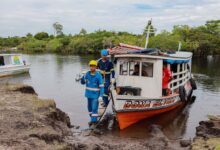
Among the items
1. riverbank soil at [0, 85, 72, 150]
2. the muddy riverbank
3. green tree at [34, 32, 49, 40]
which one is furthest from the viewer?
green tree at [34, 32, 49, 40]

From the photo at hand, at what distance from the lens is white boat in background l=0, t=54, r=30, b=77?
29906 millimetres

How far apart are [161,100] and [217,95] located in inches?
350

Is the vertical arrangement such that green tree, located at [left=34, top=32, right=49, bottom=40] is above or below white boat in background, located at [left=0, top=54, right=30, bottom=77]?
above

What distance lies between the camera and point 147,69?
532 inches

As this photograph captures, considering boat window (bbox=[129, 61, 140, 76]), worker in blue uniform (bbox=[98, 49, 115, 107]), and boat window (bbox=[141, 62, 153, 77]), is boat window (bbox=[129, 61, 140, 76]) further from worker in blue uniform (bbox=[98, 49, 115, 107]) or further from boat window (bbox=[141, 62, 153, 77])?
worker in blue uniform (bbox=[98, 49, 115, 107])

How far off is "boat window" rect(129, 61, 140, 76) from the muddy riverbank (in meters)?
2.12

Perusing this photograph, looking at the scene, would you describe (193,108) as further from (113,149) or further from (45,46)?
(45,46)

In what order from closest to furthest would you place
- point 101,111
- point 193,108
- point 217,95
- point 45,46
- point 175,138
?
point 175,138 < point 101,111 < point 193,108 < point 217,95 < point 45,46

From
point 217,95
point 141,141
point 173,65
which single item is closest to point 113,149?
point 141,141

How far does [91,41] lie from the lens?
78312 mm

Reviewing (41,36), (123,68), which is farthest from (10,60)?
(41,36)

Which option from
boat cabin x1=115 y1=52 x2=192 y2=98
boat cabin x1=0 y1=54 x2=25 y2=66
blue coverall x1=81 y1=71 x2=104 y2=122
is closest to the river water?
blue coverall x1=81 y1=71 x2=104 y2=122

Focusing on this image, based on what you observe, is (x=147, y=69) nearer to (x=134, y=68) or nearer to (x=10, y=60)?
(x=134, y=68)

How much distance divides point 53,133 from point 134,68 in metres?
5.76
